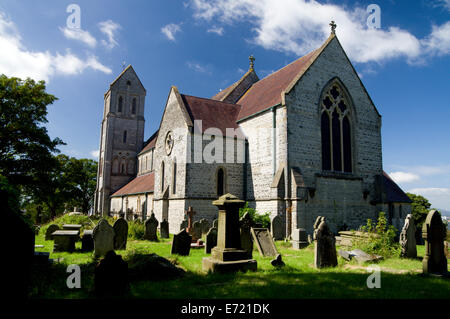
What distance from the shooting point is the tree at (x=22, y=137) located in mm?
17672

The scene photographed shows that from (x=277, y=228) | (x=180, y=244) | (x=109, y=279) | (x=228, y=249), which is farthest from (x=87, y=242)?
(x=277, y=228)

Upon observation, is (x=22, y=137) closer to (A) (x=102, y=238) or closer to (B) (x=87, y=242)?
(B) (x=87, y=242)

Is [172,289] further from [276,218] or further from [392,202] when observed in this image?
[392,202]

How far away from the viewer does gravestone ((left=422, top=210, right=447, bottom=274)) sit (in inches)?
278

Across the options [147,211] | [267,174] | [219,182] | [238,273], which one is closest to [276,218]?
[267,174]

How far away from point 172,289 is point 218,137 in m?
13.9

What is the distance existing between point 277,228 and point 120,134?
29480mm

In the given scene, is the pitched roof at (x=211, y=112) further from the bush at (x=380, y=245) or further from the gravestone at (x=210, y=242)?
the bush at (x=380, y=245)

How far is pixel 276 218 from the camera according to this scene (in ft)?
49.3

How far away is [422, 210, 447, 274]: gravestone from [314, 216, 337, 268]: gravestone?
7.08 feet

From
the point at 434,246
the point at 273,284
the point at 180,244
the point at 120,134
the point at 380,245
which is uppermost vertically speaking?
the point at 120,134

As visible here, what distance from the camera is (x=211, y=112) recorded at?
20.7m

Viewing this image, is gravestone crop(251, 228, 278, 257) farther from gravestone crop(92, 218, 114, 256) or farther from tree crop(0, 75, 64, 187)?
tree crop(0, 75, 64, 187)

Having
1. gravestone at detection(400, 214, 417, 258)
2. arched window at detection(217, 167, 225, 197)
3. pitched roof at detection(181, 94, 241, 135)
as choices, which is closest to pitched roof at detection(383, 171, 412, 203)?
gravestone at detection(400, 214, 417, 258)
